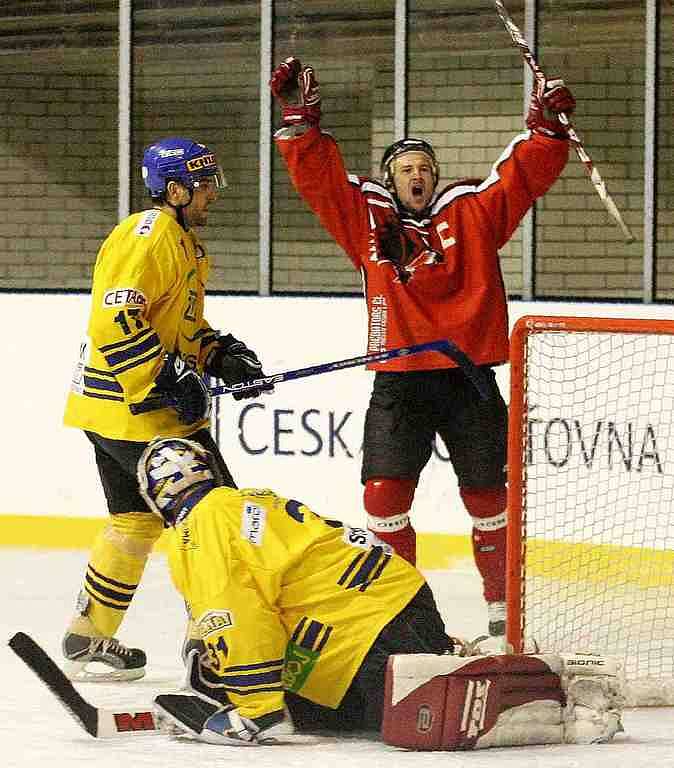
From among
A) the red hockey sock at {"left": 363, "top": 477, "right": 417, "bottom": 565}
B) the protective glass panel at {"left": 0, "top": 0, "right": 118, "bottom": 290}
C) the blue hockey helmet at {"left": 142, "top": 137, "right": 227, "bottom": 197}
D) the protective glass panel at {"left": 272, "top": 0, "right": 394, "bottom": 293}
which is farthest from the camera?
the protective glass panel at {"left": 0, "top": 0, "right": 118, "bottom": 290}

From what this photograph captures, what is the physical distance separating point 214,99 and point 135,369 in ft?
10.1

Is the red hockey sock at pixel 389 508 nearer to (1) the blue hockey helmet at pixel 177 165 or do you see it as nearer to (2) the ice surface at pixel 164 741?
(2) the ice surface at pixel 164 741

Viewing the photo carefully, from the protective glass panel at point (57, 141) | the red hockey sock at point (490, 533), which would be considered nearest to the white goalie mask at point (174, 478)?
the red hockey sock at point (490, 533)

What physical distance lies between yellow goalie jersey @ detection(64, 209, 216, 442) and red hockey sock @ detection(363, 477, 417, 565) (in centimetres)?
51

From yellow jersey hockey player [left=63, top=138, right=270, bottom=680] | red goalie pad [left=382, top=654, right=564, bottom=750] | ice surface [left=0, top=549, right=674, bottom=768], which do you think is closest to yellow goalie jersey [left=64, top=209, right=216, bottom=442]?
yellow jersey hockey player [left=63, top=138, right=270, bottom=680]

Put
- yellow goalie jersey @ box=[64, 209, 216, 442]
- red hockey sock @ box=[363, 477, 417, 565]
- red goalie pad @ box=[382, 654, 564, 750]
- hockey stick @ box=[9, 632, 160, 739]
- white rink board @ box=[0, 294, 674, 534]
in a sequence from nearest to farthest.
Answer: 1. red goalie pad @ box=[382, 654, 564, 750]
2. hockey stick @ box=[9, 632, 160, 739]
3. yellow goalie jersey @ box=[64, 209, 216, 442]
4. red hockey sock @ box=[363, 477, 417, 565]
5. white rink board @ box=[0, 294, 674, 534]

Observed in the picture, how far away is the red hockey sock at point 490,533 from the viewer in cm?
466

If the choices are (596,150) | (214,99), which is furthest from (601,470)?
(214,99)

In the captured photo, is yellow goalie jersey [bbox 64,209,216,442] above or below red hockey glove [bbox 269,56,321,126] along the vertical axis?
below

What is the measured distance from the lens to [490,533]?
4.66 meters

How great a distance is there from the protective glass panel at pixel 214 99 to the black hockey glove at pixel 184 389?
8.65ft

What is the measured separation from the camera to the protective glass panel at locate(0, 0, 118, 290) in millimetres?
7086

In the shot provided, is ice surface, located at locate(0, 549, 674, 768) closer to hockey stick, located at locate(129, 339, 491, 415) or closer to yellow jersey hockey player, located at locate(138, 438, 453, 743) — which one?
yellow jersey hockey player, located at locate(138, 438, 453, 743)

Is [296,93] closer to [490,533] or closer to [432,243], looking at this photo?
[432,243]
